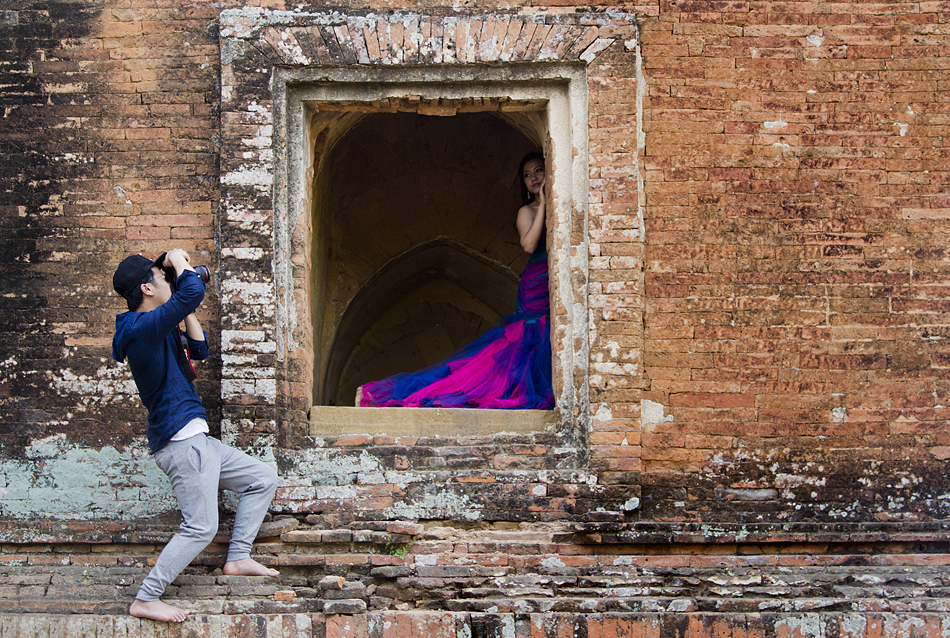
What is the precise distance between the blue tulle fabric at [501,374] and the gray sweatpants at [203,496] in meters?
1.36

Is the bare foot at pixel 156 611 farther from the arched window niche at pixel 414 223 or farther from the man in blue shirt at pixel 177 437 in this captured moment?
the arched window niche at pixel 414 223

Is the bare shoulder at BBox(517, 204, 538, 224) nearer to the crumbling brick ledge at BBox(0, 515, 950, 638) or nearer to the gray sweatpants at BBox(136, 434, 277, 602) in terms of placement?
the crumbling brick ledge at BBox(0, 515, 950, 638)

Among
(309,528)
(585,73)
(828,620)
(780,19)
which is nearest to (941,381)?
(828,620)

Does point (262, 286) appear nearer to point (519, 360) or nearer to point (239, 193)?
point (239, 193)

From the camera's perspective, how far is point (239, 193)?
189 inches

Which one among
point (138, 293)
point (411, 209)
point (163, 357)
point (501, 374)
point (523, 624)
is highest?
point (411, 209)

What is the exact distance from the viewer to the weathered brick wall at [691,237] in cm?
474

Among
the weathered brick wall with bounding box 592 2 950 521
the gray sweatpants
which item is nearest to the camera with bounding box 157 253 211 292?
the gray sweatpants

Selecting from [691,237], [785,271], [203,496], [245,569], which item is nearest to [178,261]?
[203,496]

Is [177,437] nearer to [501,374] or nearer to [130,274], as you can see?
[130,274]

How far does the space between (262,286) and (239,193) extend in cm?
57

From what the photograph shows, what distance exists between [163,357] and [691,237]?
302 cm

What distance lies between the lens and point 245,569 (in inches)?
166

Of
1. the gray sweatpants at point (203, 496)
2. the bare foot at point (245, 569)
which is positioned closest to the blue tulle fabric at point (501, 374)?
the gray sweatpants at point (203, 496)
